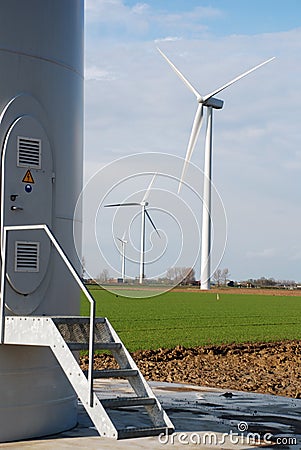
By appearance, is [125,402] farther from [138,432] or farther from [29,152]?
[29,152]

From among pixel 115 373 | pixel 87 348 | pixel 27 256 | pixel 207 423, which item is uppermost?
pixel 27 256

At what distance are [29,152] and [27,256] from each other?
1.28m

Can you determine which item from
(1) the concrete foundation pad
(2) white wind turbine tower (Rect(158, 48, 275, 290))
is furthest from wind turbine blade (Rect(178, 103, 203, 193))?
(1) the concrete foundation pad

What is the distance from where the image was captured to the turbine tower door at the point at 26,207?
1097 cm

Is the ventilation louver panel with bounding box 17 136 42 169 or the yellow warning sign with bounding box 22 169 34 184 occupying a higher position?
the ventilation louver panel with bounding box 17 136 42 169

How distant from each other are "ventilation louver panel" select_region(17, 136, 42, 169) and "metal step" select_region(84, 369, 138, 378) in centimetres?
282

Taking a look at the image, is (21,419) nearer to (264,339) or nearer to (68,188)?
(68,188)

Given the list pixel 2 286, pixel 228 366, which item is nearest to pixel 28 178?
pixel 2 286

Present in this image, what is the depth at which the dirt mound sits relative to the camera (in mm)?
18438

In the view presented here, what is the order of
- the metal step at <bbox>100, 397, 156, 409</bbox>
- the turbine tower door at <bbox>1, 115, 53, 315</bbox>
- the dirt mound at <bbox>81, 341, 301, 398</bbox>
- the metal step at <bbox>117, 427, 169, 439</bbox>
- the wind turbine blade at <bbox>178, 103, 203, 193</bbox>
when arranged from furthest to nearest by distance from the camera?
1. the wind turbine blade at <bbox>178, 103, 203, 193</bbox>
2. the dirt mound at <bbox>81, 341, 301, 398</bbox>
3. the turbine tower door at <bbox>1, 115, 53, 315</bbox>
4. the metal step at <bbox>100, 397, 156, 409</bbox>
5. the metal step at <bbox>117, 427, 169, 439</bbox>

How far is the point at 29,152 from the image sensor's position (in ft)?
37.3

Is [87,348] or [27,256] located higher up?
[27,256]

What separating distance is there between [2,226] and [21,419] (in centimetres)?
232

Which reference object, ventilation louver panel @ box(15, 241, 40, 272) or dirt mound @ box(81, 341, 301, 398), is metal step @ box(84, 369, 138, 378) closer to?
ventilation louver panel @ box(15, 241, 40, 272)
